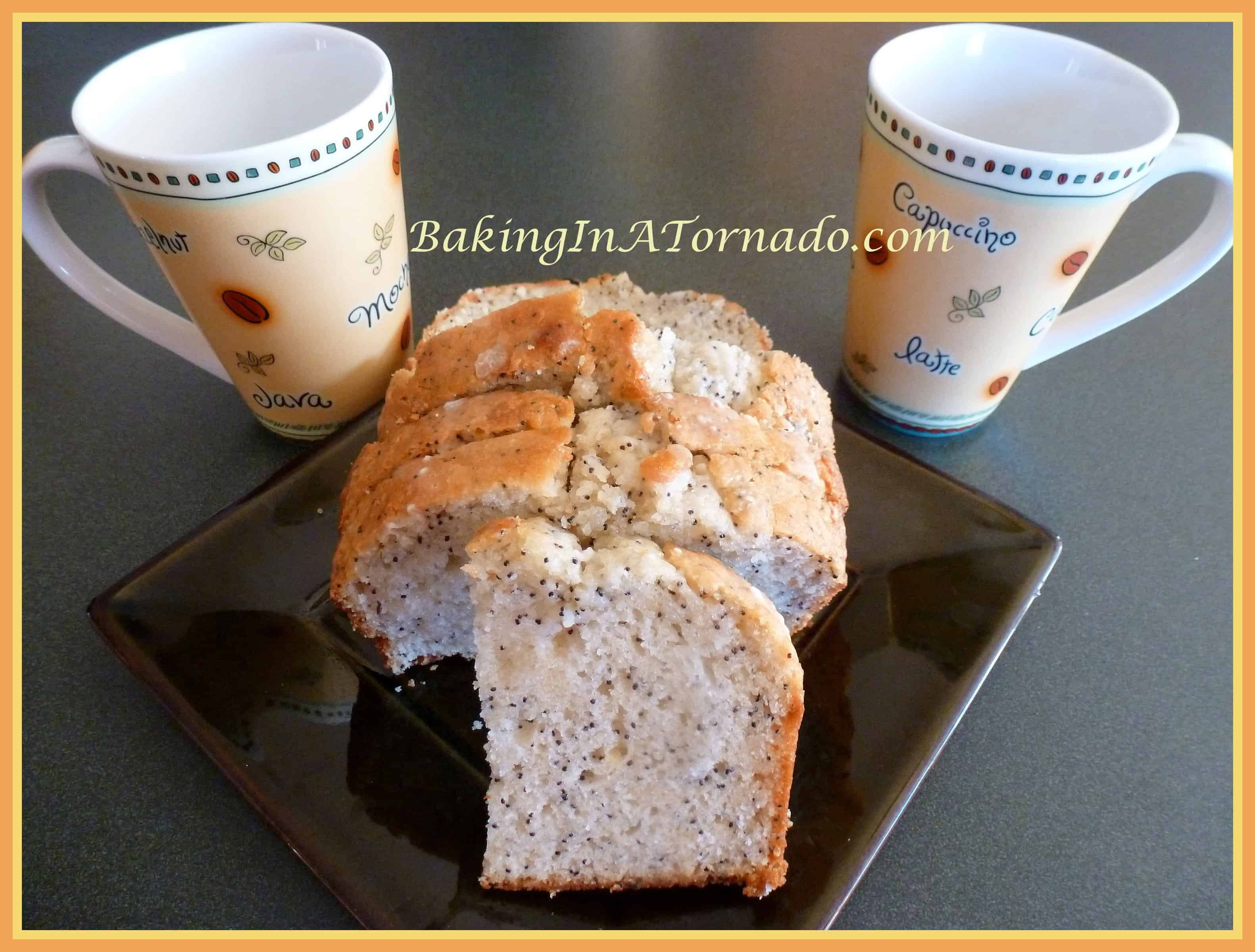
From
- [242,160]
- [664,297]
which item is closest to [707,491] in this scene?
[664,297]

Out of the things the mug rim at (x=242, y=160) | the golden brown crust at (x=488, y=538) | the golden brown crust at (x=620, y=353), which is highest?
the mug rim at (x=242, y=160)

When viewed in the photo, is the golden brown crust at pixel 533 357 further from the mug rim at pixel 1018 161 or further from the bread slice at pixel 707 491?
the mug rim at pixel 1018 161

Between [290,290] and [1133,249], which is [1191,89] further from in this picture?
[290,290]

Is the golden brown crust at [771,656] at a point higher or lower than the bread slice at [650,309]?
lower

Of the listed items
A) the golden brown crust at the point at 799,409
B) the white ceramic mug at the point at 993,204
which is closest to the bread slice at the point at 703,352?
the golden brown crust at the point at 799,409

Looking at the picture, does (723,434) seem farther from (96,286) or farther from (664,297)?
(96,286)

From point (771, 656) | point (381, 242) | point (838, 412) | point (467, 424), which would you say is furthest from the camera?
point (838, 412)

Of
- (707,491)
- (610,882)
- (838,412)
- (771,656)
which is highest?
(707,491)

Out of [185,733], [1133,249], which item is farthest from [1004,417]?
[185,733]
